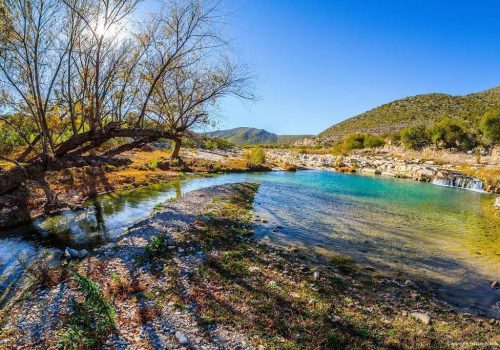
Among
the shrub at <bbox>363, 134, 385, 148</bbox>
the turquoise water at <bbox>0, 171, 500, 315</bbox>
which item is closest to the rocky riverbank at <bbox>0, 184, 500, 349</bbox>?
the turquoise water at <bbox>0, 171, 500, 315</bbox>

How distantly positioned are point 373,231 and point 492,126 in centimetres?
7621

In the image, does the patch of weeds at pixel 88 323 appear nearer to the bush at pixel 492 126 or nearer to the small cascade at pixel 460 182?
the small cascade at pixel 460 182

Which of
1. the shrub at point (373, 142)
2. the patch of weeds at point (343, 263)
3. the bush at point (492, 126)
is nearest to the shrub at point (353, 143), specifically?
the shrub at point (373, 142)

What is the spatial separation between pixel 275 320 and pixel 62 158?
11682mm

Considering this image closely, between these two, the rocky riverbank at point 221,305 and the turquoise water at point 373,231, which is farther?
the turquoise water at point 373,231

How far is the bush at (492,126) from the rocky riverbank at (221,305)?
81999 mm

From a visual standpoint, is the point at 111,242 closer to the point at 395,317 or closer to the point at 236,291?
the point at 236,291

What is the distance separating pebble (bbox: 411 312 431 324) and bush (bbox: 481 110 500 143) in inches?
3347

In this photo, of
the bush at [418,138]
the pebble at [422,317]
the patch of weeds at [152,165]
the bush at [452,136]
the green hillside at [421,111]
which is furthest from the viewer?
the green hillside at [421,111]

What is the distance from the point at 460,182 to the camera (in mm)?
47312

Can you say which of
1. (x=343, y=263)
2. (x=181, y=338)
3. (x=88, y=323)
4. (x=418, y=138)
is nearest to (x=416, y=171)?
(x=418, y=138)

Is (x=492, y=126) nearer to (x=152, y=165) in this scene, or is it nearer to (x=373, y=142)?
(x=373, y=142)

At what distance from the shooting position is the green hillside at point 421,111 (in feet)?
422

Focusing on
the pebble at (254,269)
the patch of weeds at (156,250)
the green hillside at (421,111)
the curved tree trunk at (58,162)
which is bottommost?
the pebble at (254,269)
